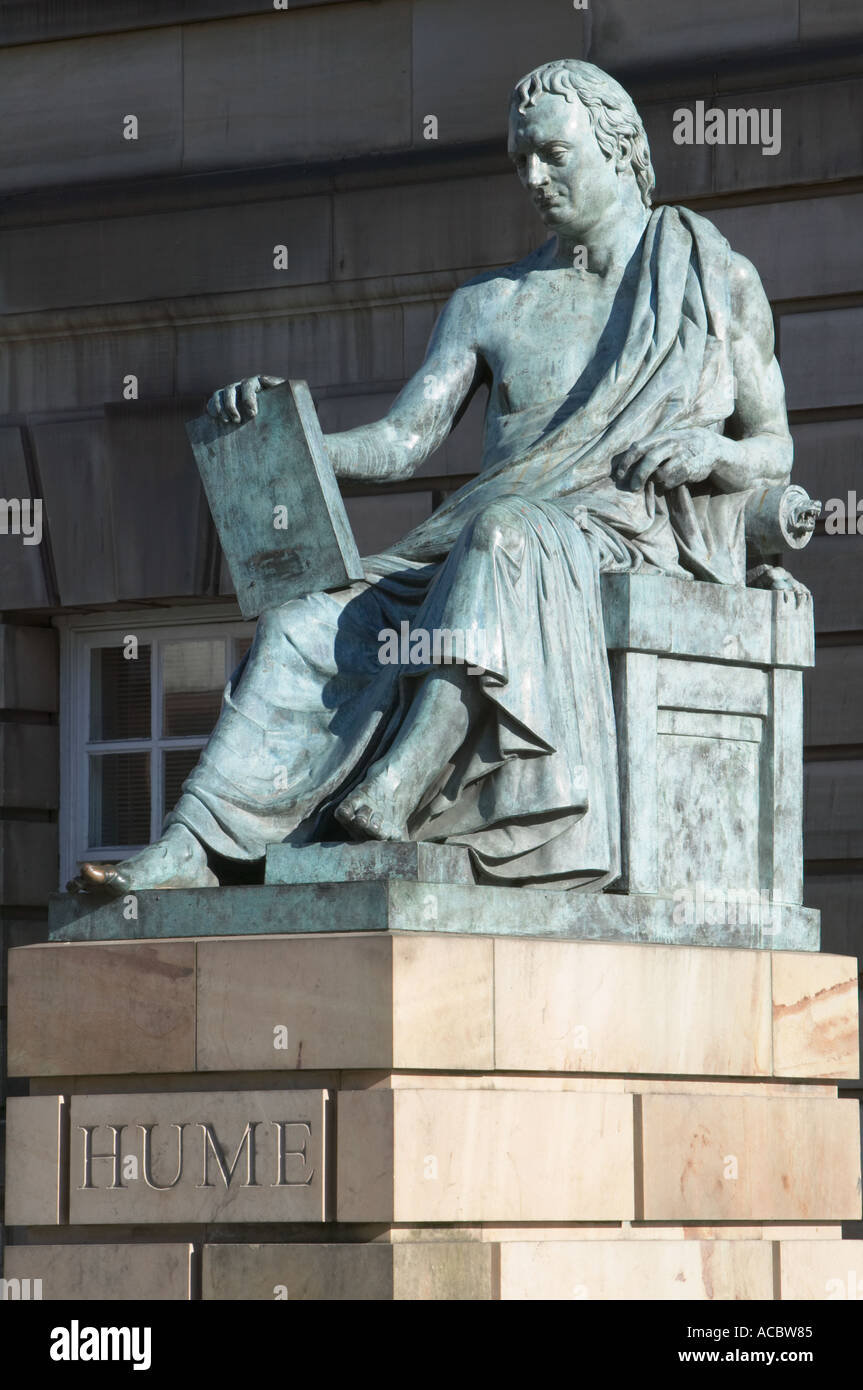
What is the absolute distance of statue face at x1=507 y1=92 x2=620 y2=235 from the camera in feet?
32.2

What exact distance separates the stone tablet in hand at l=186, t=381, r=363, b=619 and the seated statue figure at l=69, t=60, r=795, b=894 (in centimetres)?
9

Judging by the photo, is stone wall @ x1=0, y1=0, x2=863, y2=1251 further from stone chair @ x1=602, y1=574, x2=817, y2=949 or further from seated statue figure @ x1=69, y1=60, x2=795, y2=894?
stone chair @ x1=602, y1=574, x2=817, y2=949

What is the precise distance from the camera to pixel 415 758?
878cm

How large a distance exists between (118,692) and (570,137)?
22.6 ft

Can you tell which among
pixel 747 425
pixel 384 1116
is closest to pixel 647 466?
pixel 747 425

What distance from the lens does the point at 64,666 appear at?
16.2 m

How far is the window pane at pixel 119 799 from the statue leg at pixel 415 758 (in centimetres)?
726

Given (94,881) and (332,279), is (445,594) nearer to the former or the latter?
(94,881)

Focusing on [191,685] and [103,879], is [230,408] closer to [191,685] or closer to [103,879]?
[103,879]

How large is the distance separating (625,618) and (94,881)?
167cm

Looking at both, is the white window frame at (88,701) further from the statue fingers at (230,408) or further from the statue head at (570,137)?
the statue fingers at (230,408)

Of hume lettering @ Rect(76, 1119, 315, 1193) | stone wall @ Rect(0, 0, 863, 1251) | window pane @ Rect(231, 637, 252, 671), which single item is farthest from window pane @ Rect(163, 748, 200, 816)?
hume lettering @ Rect(76, 1119, 315, 1193)
